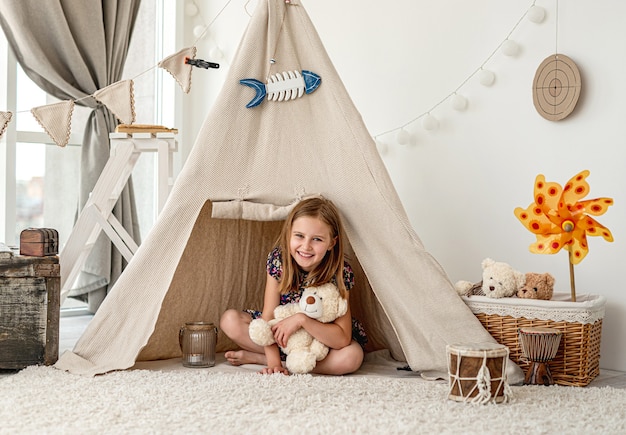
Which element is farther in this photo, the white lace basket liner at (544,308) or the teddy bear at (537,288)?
the teddy bear at (537,288)

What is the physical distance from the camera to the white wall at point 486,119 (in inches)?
102

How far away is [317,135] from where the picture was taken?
2594 mm

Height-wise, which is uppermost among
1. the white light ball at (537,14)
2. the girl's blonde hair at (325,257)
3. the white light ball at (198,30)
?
the white light ball at (198,30)

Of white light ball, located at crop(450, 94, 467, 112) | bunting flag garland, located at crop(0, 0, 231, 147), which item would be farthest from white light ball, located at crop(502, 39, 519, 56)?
bunting flag garland, located at crop(0, 0, 231, 147)

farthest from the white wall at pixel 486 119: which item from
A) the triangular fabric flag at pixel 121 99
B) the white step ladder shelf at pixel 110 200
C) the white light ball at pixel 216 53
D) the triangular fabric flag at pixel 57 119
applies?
the triangular fabric flag at pixel 57 119

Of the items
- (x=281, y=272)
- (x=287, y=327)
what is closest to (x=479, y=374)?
(x=287, y=327)

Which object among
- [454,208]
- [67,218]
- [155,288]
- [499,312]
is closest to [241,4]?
[67,218]

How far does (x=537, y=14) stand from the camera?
2.74 m

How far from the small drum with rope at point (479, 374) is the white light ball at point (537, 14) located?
1326 mm

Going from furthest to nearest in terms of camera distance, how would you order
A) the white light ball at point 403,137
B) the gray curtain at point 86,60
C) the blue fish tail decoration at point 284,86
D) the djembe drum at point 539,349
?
the gray curtain at point 86,60, the white light ball at point 403,137, the blue fish tail decoration at point 284,86, the djembe drum at point 539,349

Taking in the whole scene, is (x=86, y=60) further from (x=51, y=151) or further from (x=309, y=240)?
(x=309, y=240)

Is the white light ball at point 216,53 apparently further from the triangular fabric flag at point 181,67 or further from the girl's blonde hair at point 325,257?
the girl's blonde hair at point 325,257

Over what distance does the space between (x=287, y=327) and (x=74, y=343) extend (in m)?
1.09

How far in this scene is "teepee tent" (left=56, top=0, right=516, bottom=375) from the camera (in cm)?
238
